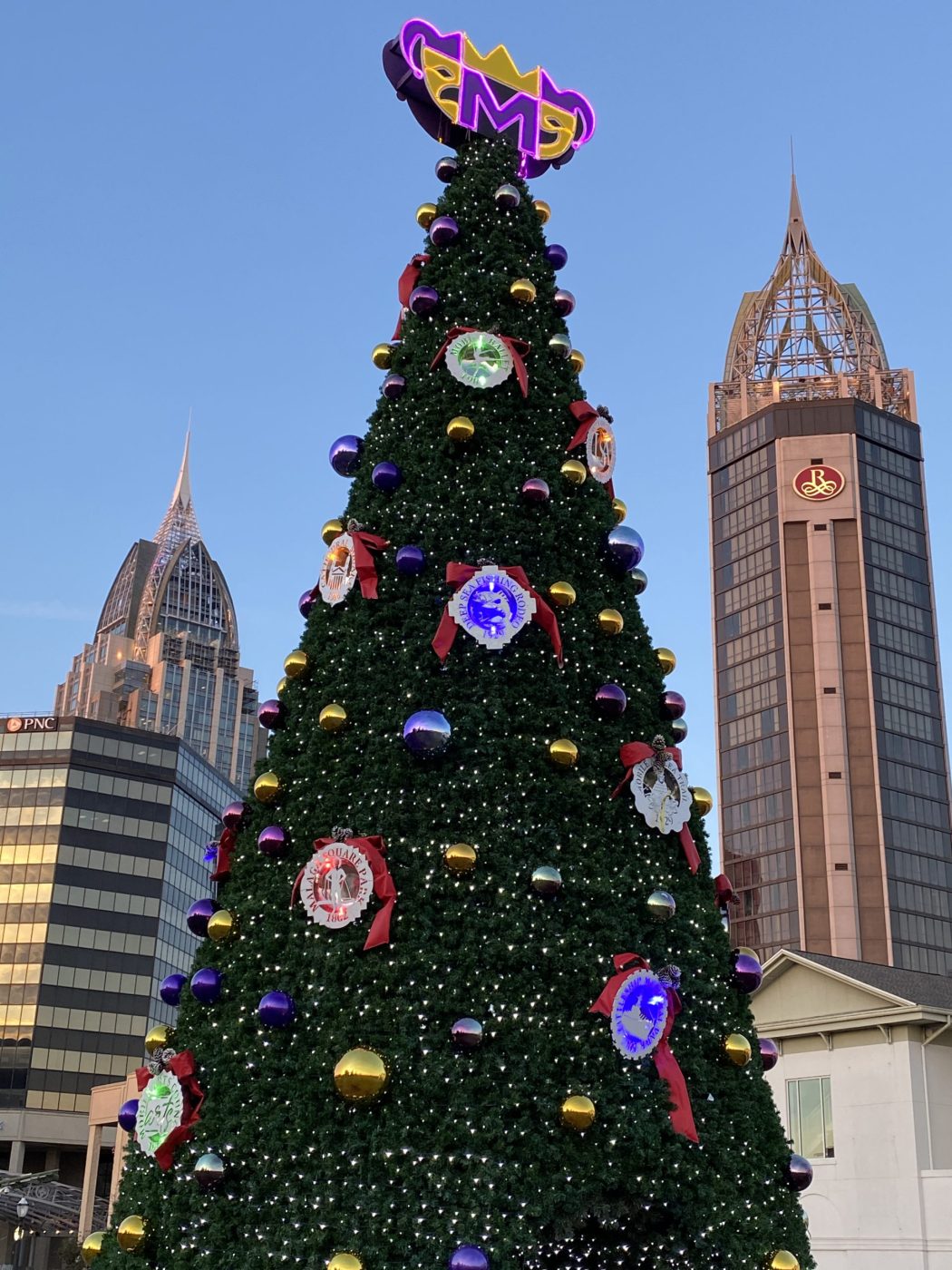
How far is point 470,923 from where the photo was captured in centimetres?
969

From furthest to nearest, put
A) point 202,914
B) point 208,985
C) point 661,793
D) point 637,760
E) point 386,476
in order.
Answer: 1. point 386,476
2. point 202,914
3. point 661,793
4. point 637,760
5. point 208,985

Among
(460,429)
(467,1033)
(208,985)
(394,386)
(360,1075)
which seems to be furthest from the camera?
(394,386)

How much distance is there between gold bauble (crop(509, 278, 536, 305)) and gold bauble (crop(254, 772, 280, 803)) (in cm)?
516

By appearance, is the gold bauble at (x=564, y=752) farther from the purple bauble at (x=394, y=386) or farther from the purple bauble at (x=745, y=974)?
the purple bauble at (x=394, y=386)

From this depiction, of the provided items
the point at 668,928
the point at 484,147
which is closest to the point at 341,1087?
the point at 668,928

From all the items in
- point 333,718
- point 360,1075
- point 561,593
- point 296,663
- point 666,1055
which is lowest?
point 360,1075

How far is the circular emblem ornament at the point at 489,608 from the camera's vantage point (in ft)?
34.9

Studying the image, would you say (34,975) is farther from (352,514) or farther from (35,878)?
(352,514)

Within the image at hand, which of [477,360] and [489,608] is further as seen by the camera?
[477,360]

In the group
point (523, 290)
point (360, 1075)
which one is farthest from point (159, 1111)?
point (523, 290)

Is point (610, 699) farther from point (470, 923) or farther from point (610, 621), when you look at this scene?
point (470, 923)

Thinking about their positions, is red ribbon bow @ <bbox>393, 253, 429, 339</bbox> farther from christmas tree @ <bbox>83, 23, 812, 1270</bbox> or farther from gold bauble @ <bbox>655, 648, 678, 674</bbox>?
gold bauble @ <bbox>655, 648, 678, 674</bbox>

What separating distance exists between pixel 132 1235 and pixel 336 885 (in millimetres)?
3070

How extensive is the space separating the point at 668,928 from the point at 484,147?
8347 millimetres
